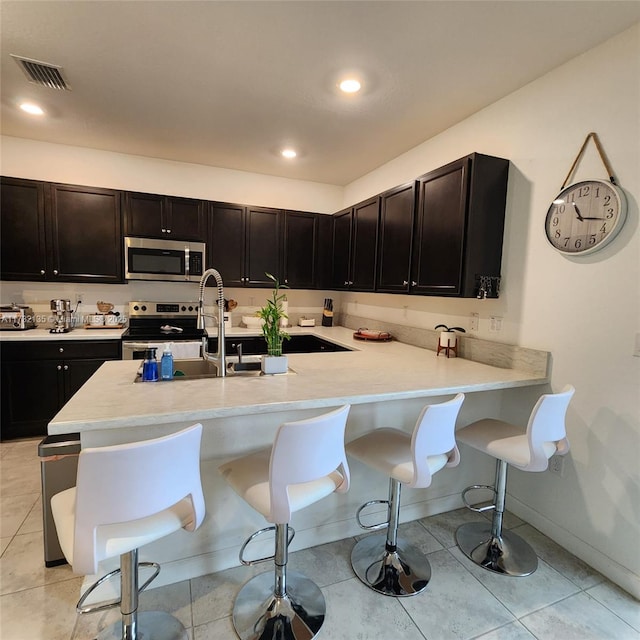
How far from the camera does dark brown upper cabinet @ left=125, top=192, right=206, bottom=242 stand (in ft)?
11.7

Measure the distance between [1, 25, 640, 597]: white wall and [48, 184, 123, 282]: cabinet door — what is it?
3173mm

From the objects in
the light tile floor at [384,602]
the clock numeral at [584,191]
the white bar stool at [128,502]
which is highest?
the clock numeral at [584,191]

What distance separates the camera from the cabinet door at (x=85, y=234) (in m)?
3.36

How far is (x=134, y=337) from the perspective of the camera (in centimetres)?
333

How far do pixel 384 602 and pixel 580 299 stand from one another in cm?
187

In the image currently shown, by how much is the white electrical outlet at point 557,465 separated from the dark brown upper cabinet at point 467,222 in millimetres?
1102

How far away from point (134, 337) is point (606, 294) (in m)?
3.56

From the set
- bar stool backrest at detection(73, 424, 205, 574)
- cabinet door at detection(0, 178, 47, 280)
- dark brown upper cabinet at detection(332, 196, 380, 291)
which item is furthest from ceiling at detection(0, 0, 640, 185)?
bar stool backrest at detection(73, 424, 205, 574)

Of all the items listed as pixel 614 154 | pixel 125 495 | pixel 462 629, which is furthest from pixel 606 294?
pixel 125 495

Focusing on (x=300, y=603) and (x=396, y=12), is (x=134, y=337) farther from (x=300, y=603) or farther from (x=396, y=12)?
(x=396, y=12)

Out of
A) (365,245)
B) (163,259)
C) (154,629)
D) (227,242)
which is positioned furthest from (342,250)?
(154,629)

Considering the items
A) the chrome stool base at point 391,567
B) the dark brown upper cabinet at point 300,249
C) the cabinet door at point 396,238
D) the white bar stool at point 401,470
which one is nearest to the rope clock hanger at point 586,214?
the cabinet door at point 396,238

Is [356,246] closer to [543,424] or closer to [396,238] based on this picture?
[396,238]

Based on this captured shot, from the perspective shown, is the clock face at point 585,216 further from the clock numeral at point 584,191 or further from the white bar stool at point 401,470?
the white bar stool at point 401,470
